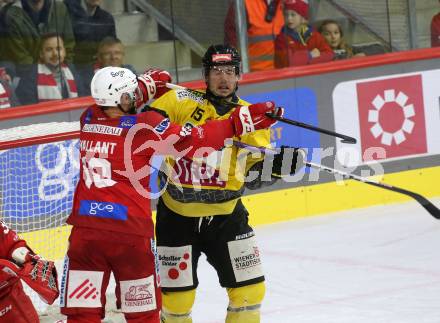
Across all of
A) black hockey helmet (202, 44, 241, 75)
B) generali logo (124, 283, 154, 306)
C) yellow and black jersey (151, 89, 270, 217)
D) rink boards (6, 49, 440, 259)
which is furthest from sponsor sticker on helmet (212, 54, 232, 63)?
rink boards (6, 49, 440, 259)

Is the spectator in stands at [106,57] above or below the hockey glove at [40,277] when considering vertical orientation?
above

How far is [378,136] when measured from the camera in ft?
28.5

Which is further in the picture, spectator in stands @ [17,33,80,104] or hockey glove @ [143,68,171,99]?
spectator in stands @ [17,33,80,104]

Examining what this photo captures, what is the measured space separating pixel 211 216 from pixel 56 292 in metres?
0.83

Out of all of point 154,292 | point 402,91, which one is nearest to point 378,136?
point 402,91

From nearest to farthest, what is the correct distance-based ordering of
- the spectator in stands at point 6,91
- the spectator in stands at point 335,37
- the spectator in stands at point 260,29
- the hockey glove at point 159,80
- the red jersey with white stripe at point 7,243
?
the red jersey with white stripe at point 7,243 → the hockey glove at point 159,80 → the spectator in stands at point 6,91 → the spectator in stands at point 260,29 → the spectator in stands at point 335,37

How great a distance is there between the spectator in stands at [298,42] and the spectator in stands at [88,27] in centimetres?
131

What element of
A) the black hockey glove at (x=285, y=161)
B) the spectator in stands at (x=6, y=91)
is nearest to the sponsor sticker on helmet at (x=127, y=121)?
the black hockey glove at (x=285, y=161)

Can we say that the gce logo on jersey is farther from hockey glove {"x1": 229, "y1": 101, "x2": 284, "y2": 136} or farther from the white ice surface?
the white ice surface

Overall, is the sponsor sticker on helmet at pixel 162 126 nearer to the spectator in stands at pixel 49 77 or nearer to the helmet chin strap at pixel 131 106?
the helmet chin strap at pixel 131 106

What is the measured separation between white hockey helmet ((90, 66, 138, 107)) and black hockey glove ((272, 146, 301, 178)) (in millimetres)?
822

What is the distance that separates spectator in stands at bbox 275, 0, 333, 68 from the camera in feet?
27.8

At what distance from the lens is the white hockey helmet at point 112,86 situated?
14.8 ft

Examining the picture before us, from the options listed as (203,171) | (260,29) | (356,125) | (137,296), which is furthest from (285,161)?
(356,125)
